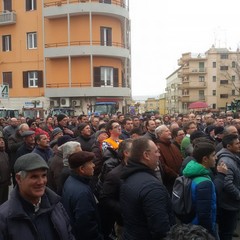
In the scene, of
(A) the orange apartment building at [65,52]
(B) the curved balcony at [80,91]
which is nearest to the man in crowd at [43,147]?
(A) the orange apartment building at [65,52]

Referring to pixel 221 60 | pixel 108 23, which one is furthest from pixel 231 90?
pixel 108 23

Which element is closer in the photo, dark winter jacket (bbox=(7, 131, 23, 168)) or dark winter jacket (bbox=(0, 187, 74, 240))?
dark winter jacket (bbox=(0, 187, 74, 240))

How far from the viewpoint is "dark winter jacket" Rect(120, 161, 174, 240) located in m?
3.10

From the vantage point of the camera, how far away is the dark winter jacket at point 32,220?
2.63 metres

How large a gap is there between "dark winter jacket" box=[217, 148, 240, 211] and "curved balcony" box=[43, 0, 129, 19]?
27.1 meters

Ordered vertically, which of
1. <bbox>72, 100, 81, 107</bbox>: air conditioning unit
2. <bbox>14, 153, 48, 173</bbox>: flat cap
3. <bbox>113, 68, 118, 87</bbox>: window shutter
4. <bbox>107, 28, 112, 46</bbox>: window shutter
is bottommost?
<bbox>14, 153, 48, 173</bbox>: flat cap

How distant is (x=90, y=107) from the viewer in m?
27.2

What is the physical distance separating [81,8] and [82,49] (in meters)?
3.48

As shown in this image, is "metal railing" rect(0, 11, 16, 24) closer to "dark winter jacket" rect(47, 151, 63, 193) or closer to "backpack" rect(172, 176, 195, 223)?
"dark winter jacket" rect(47, 151, 63, 193)

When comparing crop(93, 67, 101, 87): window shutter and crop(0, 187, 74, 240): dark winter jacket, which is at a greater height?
crop(93, 67, 101, 87): window shutter

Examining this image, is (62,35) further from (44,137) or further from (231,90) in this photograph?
(231,90)

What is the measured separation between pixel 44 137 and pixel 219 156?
3.37 m

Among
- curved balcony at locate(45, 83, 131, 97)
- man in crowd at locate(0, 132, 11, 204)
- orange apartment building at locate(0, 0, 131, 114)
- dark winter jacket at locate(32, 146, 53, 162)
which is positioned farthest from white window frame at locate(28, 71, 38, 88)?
dark winter jacket at locate(32, 146, 53, 162)

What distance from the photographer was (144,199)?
3148 mm
